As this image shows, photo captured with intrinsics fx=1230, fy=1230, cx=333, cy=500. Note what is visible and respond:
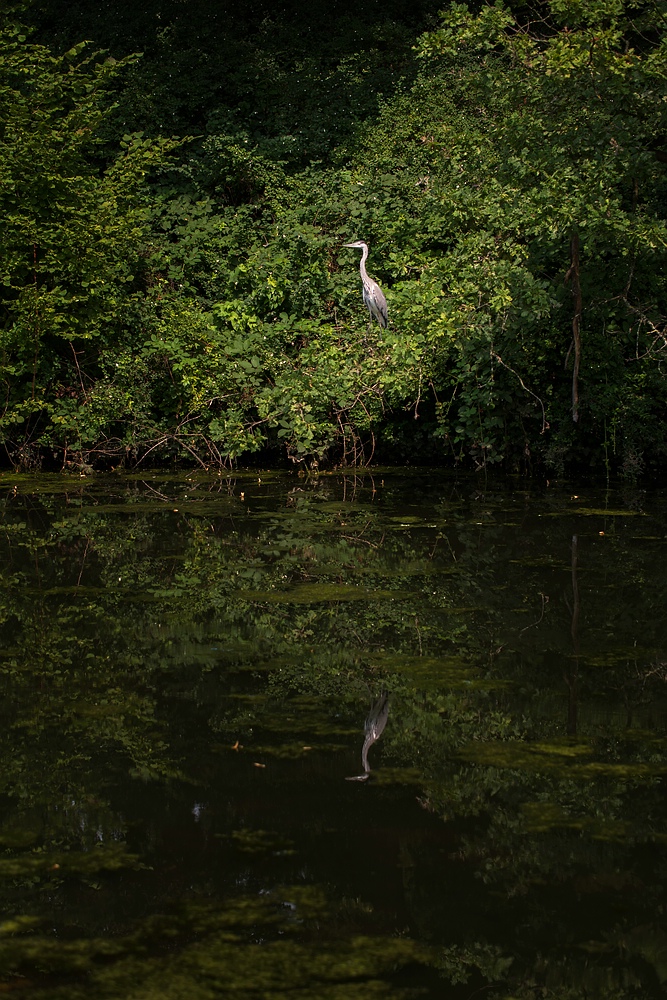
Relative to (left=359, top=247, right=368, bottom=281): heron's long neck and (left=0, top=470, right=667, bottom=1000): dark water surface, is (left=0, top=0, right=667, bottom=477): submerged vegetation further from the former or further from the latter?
(left=0, top=470, right=667, bottom=1000): dark water surface

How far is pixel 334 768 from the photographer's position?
4246mm

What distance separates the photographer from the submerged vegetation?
9766 mm

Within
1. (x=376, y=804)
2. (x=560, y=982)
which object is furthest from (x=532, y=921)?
(x=376, y=804)

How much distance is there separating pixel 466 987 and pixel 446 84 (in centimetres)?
1340

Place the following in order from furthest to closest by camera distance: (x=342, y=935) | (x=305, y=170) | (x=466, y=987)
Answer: (x=305, y=170) < (x=342, y=935) < (x=466, y=987)

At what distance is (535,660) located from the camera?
5523mm

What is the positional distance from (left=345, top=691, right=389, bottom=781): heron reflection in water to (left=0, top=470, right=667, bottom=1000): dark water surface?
0.02m

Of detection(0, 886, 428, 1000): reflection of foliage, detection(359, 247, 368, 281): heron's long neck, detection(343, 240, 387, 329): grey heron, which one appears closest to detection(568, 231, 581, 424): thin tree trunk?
detection(343, 240, 387, 329): grey heron

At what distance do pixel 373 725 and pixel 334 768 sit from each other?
47 centimetres

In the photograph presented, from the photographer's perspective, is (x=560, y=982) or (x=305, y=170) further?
(x=305, y=170)

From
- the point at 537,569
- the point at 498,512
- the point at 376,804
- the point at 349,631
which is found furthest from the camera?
the point at 498,512

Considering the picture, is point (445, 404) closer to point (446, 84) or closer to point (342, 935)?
point (446, 84)

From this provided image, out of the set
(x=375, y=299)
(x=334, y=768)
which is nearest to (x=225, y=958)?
(x=334, y=768)

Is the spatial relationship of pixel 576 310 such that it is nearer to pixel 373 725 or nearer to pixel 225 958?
pixel 373 725
